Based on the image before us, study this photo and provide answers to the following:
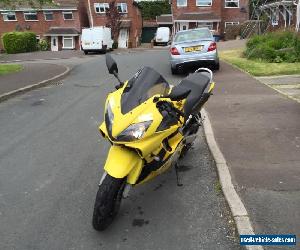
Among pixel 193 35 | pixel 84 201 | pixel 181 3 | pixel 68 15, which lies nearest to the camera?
pixel 84 201

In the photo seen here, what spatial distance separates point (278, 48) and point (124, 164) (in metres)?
14.7

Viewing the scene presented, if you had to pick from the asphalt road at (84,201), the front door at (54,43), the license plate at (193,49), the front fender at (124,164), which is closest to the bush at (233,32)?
the front door at (54,43)

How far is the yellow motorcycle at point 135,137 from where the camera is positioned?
3.48 meters

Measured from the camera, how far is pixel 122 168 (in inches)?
139

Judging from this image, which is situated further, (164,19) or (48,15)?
(164,19)

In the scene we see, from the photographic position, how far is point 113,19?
42812 millimetres

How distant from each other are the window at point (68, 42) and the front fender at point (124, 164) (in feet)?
143

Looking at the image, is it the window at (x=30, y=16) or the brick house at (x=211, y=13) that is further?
the window at (x=30, y=16)

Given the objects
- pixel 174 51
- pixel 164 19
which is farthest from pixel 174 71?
pixel 164 19

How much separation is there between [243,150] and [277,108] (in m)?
2.64

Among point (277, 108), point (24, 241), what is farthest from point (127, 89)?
point (277, 108)

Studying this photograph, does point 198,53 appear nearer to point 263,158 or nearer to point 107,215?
point 263,158

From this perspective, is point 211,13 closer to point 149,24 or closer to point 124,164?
point 149,24

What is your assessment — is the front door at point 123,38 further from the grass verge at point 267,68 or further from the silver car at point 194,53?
the silver car at point 194,53
